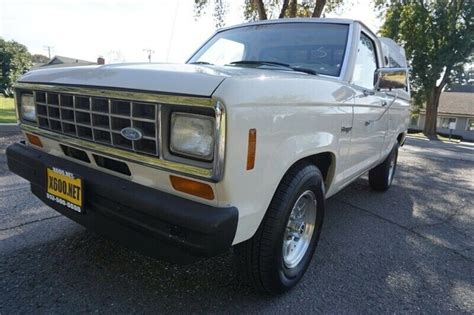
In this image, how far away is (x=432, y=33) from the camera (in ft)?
79.5

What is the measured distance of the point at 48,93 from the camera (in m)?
2.17

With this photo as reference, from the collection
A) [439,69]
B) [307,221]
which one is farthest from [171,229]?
[439,69]

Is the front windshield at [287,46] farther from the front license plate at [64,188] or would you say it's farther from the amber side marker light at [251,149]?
the front license plate at [64,188]

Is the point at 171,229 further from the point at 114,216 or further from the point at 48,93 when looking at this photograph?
the point at 48,93

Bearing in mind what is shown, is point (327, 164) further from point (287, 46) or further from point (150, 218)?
point (150, 218)

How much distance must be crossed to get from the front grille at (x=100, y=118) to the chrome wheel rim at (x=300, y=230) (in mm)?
1121

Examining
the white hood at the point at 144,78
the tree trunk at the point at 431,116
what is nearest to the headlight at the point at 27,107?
the white hood at the point at 144,78

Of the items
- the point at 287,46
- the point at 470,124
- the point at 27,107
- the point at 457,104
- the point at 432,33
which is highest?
the point at 432,33

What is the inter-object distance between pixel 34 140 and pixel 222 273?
1613mm

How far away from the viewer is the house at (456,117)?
36.2 meters

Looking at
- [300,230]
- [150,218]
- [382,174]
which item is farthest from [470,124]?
[150,218]

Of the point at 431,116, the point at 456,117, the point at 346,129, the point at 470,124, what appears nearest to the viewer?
the point at 346,129

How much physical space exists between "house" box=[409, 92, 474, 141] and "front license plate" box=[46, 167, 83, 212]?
3931 centimetres

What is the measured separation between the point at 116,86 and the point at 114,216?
2.23 feet
